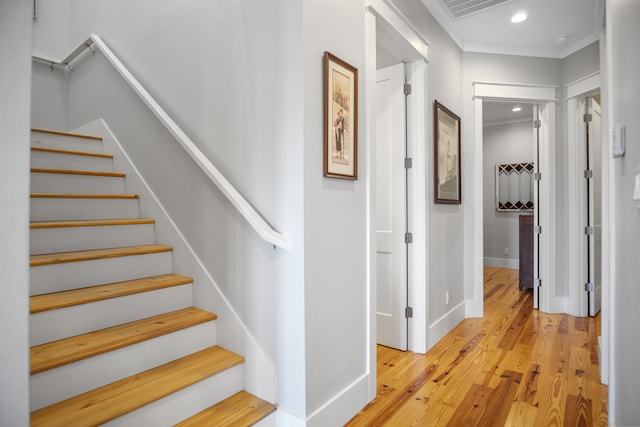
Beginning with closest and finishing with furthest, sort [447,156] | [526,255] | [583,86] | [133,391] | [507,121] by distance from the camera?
[133,391] < [447,156] < [583,86] < [526,255] < [507,121]

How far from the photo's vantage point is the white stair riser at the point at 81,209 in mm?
2271

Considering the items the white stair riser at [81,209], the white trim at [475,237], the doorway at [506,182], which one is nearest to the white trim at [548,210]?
the white trim at [475,237]

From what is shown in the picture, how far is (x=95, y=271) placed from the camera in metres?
1.99

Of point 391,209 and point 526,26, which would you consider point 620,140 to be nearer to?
point 391,209

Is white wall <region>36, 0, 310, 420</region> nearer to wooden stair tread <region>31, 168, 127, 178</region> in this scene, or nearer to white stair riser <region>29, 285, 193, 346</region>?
white stair riser <region>29, 285, 193, 346</region>

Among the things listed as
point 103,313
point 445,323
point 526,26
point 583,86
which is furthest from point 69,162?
point 583,86

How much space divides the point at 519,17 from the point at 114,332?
398cm

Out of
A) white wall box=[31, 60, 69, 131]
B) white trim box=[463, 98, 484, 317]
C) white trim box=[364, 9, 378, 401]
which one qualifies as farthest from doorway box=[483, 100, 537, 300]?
white wall box=[31, 60, 69, 131]

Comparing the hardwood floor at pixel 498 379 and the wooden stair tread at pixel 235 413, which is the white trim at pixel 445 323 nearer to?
the hardwood floor at pixel 498 379

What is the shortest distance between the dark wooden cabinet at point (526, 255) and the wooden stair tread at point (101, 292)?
4.46 metres

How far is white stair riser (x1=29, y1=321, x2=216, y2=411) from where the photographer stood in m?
1.41

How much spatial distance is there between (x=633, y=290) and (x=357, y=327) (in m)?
1.27

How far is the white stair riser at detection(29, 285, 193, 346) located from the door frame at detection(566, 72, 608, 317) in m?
3.84

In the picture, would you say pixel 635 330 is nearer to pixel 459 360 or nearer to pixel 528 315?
pixel 459 360
